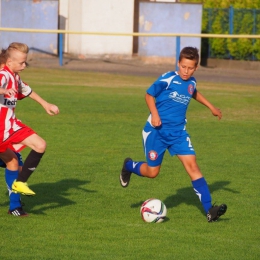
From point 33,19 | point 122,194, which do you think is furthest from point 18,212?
point 33,19

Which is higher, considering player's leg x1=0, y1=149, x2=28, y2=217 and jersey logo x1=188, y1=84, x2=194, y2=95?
jersey logo x1=188, y1=84, x2=194, y2=95

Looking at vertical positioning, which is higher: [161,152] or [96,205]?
[161,152]

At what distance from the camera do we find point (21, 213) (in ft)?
22.9

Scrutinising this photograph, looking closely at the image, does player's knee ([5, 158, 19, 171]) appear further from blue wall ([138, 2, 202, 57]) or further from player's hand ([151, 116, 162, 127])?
blue wall ([138, 2, 202, 57])

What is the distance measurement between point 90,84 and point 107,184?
12.6 m

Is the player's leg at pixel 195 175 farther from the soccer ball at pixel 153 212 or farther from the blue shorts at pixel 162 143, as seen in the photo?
the soccer ball at pixel 153 212

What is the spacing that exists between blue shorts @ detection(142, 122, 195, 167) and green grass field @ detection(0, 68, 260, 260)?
1.98 ft

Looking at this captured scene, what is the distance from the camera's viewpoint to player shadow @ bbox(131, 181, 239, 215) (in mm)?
7635

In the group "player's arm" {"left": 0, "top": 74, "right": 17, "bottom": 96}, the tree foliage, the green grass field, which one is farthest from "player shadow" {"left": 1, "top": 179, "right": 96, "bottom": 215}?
the tree foliage

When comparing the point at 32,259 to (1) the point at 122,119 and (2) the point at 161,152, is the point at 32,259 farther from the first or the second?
(1) the point at 122,119

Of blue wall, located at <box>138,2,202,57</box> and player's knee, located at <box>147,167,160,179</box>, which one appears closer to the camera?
player's knee, located at <box>147,167,160,179</box>

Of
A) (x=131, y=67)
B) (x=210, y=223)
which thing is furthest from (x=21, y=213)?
(x=131, y=67)

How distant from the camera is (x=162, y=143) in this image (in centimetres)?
707

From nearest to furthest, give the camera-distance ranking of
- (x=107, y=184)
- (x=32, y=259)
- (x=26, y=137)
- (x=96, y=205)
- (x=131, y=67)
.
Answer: (x=32, y=259)
(x=26, y=137)
(x=96, y=205)
(x=107, y=184)
(x=131, y=67)
